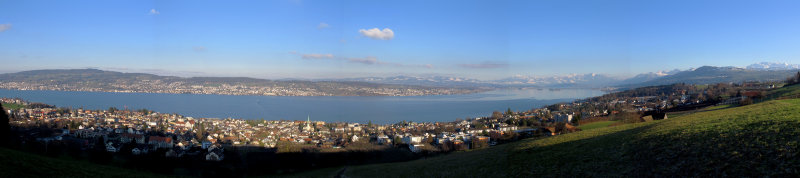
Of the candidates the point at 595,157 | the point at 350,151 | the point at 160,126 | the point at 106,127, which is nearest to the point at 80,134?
the point at 106,127

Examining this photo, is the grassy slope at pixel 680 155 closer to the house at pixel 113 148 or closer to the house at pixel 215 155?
the house at pixel 215 155

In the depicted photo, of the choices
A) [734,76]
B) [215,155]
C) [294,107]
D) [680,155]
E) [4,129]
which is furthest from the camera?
[734,76]

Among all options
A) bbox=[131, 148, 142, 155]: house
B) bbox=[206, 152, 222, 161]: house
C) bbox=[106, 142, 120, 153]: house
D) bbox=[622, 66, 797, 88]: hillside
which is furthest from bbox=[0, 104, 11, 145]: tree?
bbox=[622, 66, 797, 88]: hillside

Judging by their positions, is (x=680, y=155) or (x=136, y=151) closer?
(x=680, y=155)

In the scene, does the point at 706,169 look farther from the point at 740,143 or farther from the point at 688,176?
the point at 740,143

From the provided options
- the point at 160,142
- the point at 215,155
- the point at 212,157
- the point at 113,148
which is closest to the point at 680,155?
the point at 212,157

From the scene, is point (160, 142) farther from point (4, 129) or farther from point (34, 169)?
point (34, 169)

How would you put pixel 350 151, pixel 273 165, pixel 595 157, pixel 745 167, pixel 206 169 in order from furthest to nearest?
pixel 350 151
pixel 273 165
pixel 206 169
pixel 595 157
pixel 745 167

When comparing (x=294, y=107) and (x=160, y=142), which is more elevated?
(x=160, y=142)

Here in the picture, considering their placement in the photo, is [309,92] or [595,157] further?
[309,92]
